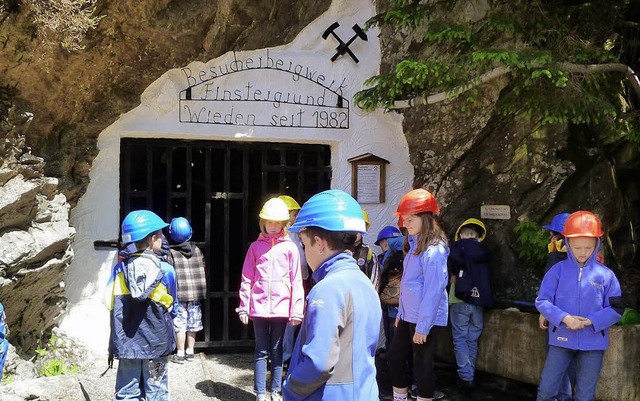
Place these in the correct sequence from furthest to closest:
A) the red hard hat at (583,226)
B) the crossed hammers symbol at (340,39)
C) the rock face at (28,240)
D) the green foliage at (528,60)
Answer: the crossed hammers symbol at (340,39)
the green foliage at (528,60)
the rock face at (28,240)
the red hard hat at (583,226)

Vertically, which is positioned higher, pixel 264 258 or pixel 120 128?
pixel 120 128

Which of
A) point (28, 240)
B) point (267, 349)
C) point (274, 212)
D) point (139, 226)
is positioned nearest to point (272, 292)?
point (267, 349)

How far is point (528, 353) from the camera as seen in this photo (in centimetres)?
581

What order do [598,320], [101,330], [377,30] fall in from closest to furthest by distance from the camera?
[598,320] < [101,330] < [377,30]

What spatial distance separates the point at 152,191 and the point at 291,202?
1.66 meters

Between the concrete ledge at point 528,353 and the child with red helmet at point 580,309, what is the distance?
894 millimetres

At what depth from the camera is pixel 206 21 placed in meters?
6.40

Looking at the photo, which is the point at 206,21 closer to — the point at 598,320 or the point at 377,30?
the point at 377,30

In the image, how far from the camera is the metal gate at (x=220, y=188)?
21.8ft

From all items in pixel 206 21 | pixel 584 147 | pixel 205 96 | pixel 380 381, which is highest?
pixel 206 21

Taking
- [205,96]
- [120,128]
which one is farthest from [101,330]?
[205,96]

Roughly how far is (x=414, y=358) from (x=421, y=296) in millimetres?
461

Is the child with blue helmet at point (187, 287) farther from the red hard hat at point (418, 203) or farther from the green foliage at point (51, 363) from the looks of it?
the red hard hat at point (418, 203)

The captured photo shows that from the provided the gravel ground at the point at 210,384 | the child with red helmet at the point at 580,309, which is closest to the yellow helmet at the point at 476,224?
the gravel ground at the point at 210,384
